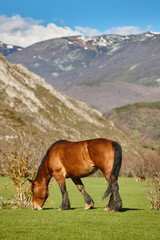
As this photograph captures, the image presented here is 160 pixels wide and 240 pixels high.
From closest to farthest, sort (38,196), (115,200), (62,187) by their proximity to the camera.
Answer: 1. (115,200)
2. (62,187)
3. (38,196)

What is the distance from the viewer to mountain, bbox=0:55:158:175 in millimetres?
94550

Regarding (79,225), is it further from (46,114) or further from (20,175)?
(46,114)

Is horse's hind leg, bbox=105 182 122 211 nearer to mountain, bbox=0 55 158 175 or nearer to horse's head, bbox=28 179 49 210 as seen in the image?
horse's head, bbox=28 179 49 210

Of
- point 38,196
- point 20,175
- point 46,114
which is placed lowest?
point 38,196

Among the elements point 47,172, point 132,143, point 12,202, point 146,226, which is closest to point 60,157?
point 47,172

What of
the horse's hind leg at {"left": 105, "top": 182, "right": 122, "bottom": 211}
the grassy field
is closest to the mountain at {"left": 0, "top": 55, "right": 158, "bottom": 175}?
the horse's hind leg at {"left": 105, "top": 182, "right": 122, "bottom": 211}

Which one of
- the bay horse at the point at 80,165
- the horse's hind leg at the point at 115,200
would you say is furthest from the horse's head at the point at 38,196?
the horse's hind leg at the point at 115,200

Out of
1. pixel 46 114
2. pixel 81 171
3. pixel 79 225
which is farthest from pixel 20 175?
pixel 46 114

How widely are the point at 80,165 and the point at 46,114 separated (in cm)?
9858

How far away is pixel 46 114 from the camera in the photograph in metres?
112

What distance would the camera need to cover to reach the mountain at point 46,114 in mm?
94550

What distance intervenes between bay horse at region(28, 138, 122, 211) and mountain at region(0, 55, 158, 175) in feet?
221

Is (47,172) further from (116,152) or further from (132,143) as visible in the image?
(132,143)

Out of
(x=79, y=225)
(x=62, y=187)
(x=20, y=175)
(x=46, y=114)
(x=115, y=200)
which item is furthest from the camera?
(x=46, y=114)
